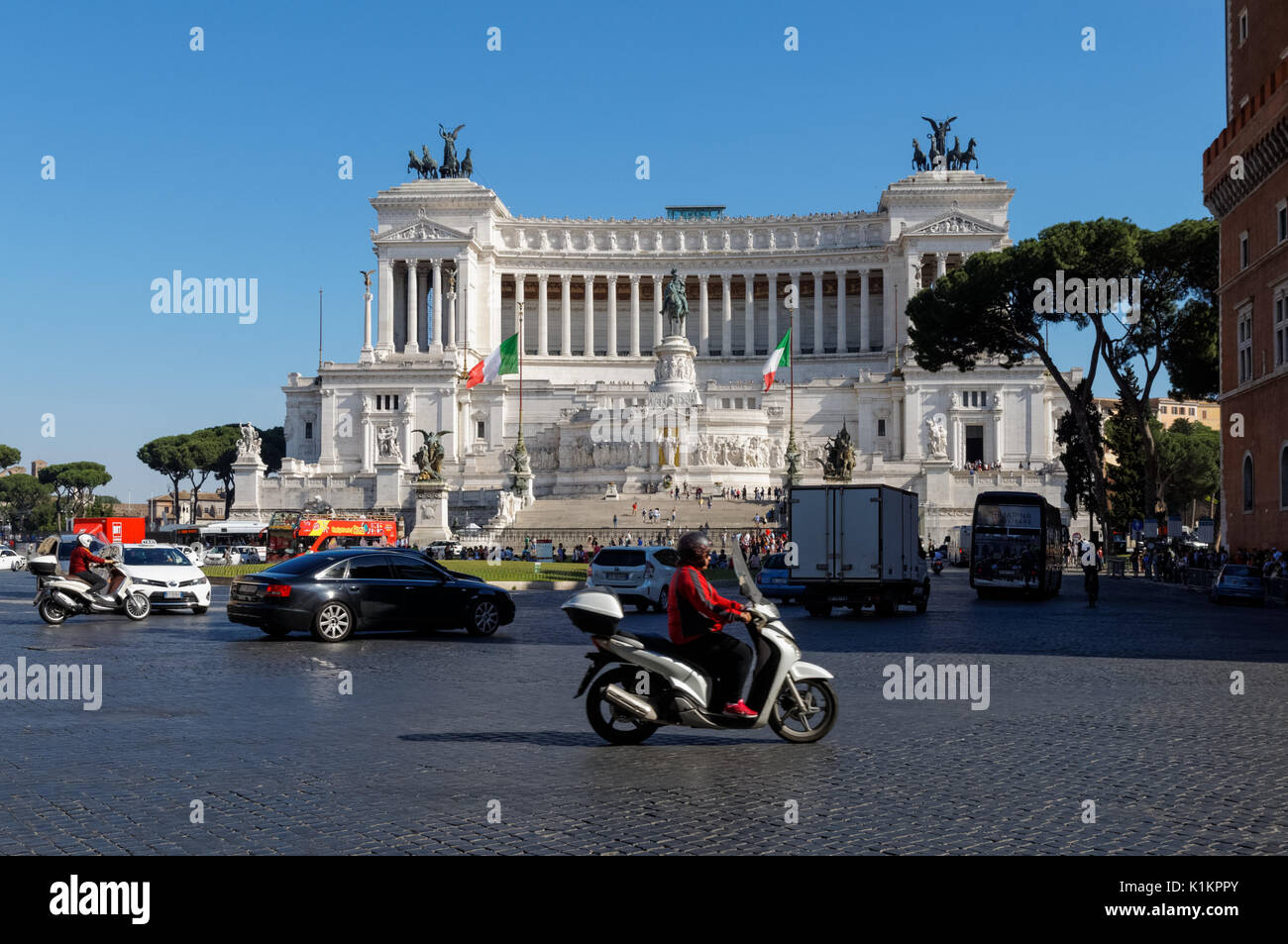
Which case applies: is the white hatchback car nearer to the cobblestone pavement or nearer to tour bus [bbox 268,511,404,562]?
the cobblestone pavement

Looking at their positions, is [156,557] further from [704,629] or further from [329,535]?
[329,535]

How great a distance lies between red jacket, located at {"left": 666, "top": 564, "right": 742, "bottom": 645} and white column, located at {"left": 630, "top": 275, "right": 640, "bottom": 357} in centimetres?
9947

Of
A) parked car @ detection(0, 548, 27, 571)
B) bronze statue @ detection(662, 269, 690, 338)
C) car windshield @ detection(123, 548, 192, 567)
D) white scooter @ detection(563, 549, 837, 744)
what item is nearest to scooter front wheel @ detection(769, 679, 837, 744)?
white scooter @ detection(563, 549, 837, 744)

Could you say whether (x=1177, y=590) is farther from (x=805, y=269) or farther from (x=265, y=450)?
(x=265, y=450)

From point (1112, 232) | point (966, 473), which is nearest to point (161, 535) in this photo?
point (966, 473)

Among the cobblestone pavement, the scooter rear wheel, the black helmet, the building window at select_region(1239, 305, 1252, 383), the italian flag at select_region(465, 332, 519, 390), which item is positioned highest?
the italian flag at select_region(465, 332, 519, 390)

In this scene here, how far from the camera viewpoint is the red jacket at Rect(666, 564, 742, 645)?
10812 millimetres

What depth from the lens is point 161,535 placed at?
7531 cm

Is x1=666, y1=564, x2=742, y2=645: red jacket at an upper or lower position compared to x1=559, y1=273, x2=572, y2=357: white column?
lower

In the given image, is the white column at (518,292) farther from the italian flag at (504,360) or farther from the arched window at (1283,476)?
the arched window at (1283,476)

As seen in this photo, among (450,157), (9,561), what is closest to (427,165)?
(450,157)

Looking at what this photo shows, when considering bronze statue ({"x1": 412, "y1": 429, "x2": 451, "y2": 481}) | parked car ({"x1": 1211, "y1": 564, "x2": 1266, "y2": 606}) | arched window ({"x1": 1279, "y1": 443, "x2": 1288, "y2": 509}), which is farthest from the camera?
bronze statue ({"x1": 412, "y1": 429, "x2": 451, "y2": 481})

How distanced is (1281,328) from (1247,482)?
590cm

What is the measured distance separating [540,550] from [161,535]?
27.2 meters
